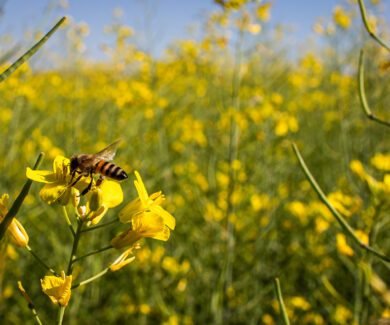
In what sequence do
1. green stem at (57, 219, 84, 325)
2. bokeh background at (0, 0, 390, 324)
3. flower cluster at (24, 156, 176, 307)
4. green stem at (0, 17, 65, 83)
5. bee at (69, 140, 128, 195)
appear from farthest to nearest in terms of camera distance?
bokeh background at (0, 0, 390, 324)
bee at (69, 140, 128, 195)
flower cluster at (24, 156, 176, 307)
green stem at (57, 219, 84, 325)
green stem at (0, 17, 65, 83)

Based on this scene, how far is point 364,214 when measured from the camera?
6.56 feet

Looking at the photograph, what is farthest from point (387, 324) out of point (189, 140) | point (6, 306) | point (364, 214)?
point (189, 140)

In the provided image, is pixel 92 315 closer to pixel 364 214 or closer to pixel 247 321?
pixel 247 321

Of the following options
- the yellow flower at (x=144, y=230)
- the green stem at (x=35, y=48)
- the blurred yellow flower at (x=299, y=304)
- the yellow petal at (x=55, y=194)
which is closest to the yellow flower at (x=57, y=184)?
the yellow petal at (x=55, y=194)

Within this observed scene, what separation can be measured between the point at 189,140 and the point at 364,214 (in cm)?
223

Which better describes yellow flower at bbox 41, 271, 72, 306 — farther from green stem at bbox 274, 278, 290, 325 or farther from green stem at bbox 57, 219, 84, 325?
green stem at bbox 274, 278, 290, 325

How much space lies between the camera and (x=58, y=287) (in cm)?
65

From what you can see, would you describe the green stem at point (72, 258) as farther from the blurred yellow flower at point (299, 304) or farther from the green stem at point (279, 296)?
the blurred yellow flower at point (299, 304)

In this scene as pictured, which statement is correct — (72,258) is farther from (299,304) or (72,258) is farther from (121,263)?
(299,304)

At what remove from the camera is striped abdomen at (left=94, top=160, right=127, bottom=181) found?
3.33ft

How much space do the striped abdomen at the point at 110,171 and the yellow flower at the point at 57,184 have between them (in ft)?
0.54

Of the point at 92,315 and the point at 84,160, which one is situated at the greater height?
the point at 84,160

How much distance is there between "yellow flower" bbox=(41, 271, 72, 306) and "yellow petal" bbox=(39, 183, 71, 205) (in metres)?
0.13

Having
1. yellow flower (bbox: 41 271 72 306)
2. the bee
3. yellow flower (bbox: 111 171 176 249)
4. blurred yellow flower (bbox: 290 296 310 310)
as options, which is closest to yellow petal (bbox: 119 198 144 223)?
yellow flower (bbox: 111 171 176 249)
